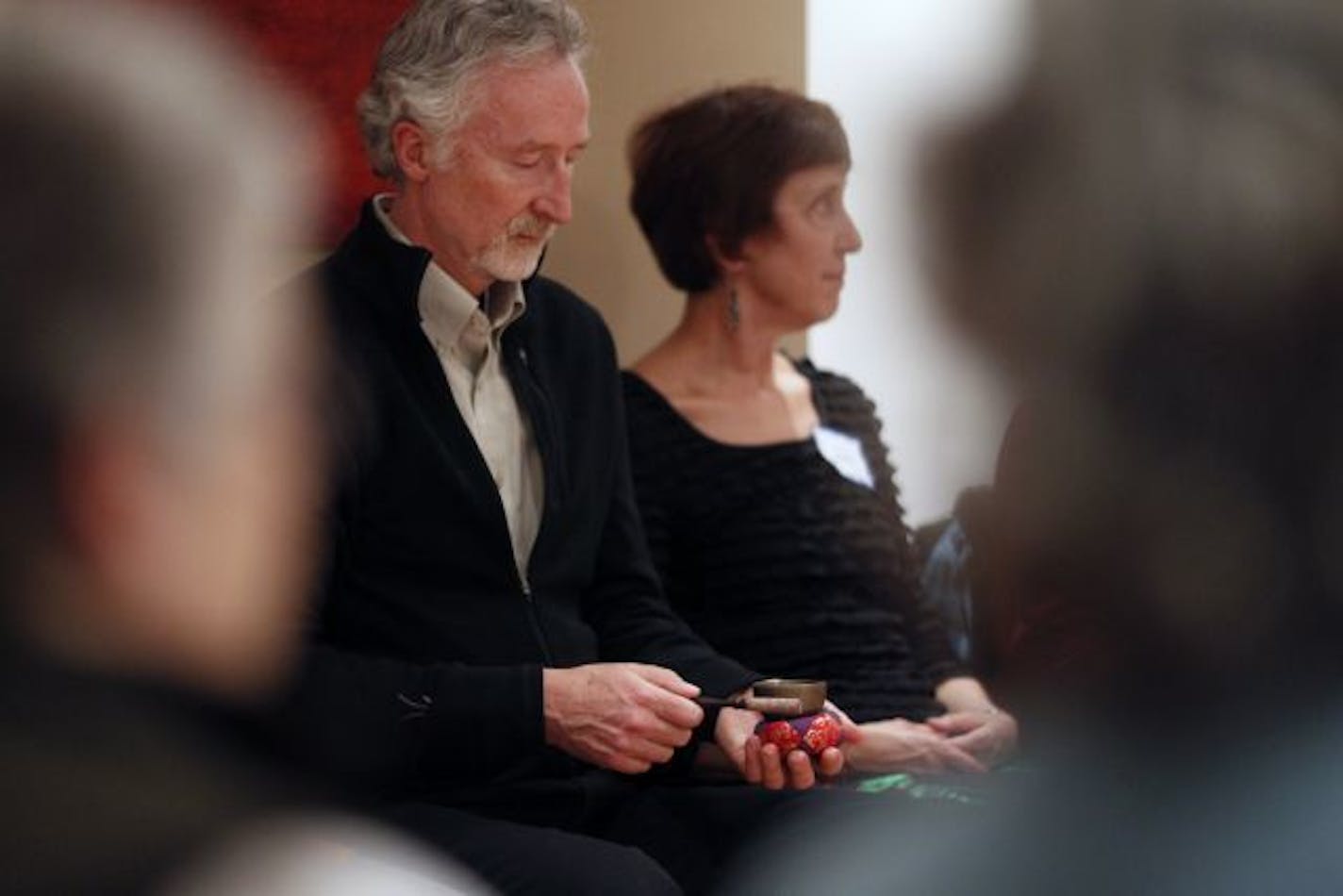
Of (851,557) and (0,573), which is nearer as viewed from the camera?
(0,573)

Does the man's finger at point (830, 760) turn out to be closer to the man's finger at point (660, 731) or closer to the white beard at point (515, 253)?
the man's finger at point (660, 731)

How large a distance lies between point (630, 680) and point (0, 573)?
929mm

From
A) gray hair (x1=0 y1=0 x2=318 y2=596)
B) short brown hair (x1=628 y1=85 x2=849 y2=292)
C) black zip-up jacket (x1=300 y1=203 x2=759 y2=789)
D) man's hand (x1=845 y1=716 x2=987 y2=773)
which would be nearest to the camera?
gray hair (x1=0 y1=0 x2=318 y2=596)

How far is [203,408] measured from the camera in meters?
0.40

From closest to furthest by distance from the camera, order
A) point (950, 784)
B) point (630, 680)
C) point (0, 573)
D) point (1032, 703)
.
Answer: point (0, 573) → point (1032, 703) → point (950, 784) → point (630, 680)

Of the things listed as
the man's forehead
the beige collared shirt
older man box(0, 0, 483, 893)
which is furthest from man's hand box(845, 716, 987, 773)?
older man box(0, 0, 483, 893)

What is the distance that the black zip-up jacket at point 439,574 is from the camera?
1251 mm

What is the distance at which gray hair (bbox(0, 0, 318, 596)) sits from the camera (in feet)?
1.19

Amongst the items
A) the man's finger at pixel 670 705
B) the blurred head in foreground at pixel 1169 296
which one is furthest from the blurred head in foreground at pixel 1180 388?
the man's finger at pixel 670 705

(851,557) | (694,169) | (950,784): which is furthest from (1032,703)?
(694,169)

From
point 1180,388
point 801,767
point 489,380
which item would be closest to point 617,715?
point 801,767

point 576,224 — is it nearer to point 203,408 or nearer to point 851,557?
point 851,557

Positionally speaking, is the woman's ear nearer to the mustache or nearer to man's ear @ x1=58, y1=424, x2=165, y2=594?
the mustache

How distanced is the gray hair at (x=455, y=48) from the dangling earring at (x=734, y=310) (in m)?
0.46
